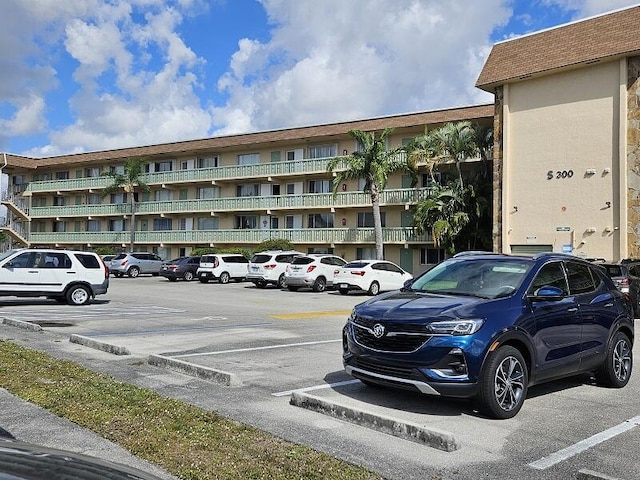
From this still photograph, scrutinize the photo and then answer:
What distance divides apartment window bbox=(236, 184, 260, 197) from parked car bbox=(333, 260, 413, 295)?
73.7 feet

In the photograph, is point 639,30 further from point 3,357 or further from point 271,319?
point 3,357

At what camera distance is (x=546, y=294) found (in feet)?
22.6

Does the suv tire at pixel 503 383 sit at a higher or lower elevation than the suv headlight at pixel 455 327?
lower

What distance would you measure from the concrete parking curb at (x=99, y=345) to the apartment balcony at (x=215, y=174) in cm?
3310

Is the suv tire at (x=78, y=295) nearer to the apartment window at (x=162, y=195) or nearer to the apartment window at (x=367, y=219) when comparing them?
the apartment window at (x=367, y=219)

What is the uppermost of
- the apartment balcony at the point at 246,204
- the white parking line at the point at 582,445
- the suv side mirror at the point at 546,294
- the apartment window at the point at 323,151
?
the apartment window at the point at 323,151

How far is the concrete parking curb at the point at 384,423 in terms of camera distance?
17.2 ft

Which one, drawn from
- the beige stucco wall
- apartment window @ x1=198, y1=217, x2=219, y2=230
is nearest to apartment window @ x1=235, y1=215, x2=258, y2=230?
apartment window @ x1=198, y1=217, x2=219, y2=230

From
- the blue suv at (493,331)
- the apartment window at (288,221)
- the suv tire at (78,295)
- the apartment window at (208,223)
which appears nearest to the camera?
the blue suv at (493,331)

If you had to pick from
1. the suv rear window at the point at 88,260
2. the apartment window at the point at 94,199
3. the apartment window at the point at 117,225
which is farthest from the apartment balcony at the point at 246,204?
the suv rear window at the point at 88,260

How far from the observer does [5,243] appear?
6272 centimetres

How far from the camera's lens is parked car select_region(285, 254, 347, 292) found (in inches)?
1111

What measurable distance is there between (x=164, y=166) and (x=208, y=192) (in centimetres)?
576

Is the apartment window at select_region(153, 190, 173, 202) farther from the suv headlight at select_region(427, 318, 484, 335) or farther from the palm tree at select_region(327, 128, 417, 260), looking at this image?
the suv headlight at select_region(427, 318, 484, 335)
